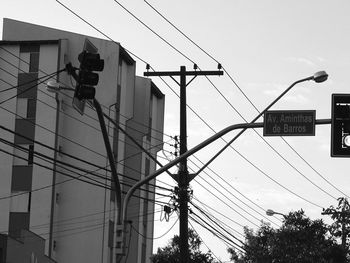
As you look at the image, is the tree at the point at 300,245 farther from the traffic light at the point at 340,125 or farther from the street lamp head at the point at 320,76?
the traffic light at the point at 340,125

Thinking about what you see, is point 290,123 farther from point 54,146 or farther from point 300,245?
point 54,146

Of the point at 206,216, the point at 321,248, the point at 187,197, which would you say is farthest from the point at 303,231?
the point at 187,197

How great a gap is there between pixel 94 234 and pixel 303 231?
1642cm

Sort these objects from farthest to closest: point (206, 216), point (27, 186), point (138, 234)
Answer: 1. point (138, 234)
2. point (27, 186)
3. point (206, 216)

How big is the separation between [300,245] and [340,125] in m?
17.2

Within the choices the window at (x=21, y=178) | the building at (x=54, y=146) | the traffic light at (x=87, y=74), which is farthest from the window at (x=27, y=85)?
the traffic light at (x=87, y=74)

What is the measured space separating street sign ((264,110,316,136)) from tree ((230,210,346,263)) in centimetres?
1573

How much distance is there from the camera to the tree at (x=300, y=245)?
34.4 m

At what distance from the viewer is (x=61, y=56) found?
157 feet

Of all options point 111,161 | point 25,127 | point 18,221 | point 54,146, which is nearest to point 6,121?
point 25,127

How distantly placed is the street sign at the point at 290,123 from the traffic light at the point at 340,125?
3.42 ft

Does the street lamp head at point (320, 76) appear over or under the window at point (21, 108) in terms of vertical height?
under

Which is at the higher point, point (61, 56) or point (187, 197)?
point (61, 56)

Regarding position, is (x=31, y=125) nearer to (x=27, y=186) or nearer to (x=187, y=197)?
(x=27, y=186)
